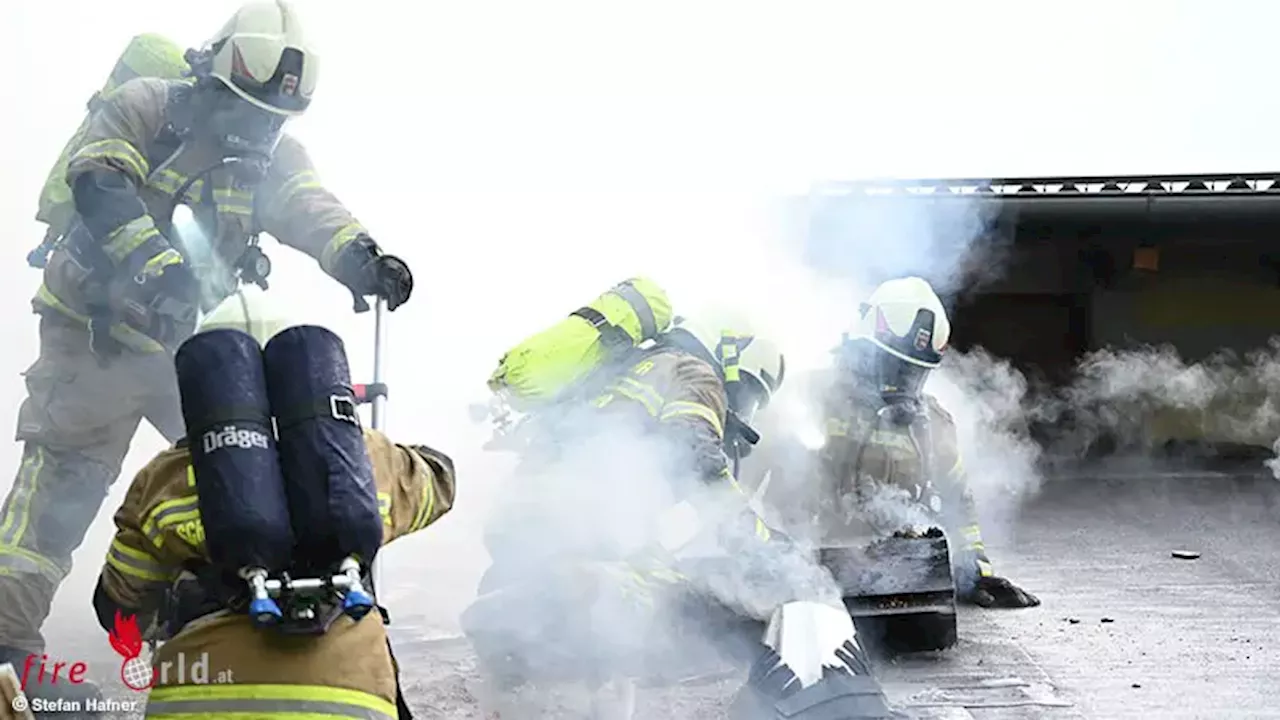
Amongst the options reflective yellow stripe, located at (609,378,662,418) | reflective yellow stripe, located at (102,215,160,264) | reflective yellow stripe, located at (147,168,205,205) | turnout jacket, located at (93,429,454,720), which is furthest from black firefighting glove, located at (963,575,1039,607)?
turnout jacket, located at (93,429,454,720)

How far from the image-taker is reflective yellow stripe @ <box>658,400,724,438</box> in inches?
159

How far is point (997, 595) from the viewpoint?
18.5 ft

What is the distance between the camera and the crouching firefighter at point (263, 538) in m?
1.99

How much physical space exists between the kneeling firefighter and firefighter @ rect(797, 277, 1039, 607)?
5.92ft

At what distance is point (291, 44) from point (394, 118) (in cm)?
199

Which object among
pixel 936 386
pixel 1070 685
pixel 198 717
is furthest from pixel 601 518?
pixel 936 386

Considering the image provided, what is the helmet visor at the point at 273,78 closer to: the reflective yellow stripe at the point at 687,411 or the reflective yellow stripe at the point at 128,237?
the reflective yellow stripe at the point at 128,237

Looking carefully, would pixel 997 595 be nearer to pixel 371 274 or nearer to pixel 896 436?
pixel 896 436

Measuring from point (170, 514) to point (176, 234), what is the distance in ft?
6.66

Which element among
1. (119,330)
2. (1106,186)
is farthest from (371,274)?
(1106,186)

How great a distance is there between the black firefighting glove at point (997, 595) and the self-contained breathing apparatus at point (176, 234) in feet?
11.0

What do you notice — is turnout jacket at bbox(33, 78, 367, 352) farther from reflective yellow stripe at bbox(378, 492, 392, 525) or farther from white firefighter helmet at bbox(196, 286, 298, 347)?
reflective yellow stripe at bbox(378, 492, 392, 525)

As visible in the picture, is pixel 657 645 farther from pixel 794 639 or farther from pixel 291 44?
pixel 291 44

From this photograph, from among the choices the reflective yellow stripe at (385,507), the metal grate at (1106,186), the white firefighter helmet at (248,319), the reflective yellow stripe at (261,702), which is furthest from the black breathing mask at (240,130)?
the metal grate at (1106,186)
